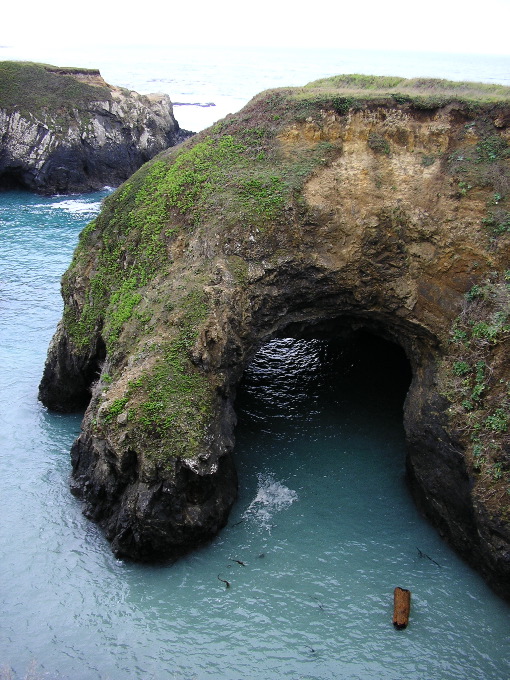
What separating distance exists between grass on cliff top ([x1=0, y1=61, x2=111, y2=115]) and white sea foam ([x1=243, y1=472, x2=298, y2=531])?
149 feet

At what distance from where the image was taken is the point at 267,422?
19906 mm

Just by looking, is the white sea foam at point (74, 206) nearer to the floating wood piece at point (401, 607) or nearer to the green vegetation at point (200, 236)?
the green vegetation at point (200, 236)

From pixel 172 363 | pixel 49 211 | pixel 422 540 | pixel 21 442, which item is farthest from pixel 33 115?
pixel 422 540

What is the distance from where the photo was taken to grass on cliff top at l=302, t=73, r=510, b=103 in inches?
715

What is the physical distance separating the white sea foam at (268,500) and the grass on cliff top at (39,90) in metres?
45.5

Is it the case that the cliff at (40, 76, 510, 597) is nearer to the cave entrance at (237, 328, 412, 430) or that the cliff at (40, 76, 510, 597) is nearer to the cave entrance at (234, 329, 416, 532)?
the cave entrance at (234, 329, 416, 532)

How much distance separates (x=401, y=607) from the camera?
1320 centimetres

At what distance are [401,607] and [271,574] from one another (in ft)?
10.1

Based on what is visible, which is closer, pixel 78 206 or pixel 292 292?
pixel 292 292

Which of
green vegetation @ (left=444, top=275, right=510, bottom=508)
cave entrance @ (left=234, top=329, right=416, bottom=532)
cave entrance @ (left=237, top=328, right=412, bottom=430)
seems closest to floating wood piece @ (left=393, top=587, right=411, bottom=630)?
cave entrance @ (left=234, top=329, right=416, bottom=532)

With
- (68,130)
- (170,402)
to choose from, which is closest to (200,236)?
(170,402)

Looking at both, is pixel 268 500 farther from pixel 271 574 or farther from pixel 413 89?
pixel 413 89

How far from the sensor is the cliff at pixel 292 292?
14352mm

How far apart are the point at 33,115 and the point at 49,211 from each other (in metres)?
10.7
